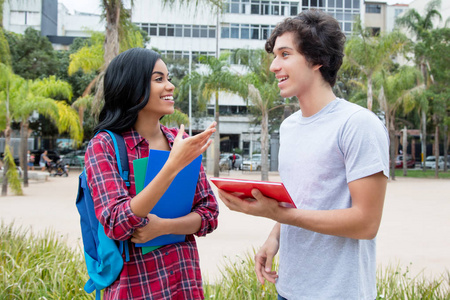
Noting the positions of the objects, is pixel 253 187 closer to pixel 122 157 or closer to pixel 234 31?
pixel 122 157

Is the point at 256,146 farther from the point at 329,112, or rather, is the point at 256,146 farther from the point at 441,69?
the point at 329,112

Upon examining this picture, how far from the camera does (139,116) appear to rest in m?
2.09

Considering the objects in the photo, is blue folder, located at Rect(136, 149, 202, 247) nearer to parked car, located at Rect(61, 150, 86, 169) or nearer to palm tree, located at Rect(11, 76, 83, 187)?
palm tree, located at Rect(11, 76, 83, 187)

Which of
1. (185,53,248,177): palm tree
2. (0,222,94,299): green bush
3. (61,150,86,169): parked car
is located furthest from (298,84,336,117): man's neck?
(61,150,86,169): parked car

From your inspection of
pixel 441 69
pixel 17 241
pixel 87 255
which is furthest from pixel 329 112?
pixel 441 69

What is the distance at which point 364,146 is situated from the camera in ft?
5.59

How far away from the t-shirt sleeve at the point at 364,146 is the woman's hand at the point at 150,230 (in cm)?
74

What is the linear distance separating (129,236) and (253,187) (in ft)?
1.71

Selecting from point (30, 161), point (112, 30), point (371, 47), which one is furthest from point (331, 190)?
point (30, 161)

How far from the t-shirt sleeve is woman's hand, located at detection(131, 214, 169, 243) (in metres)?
0.74

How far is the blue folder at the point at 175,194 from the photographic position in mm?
1831

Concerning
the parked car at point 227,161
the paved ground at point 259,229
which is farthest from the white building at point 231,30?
the paved ground at point 259,229

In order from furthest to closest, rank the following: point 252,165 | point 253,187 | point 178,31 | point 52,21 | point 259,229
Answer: point 52,21 → point 178,31 → point 252,165 → point 259,229 → point 253,187

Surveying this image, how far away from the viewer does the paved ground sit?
634 cm
